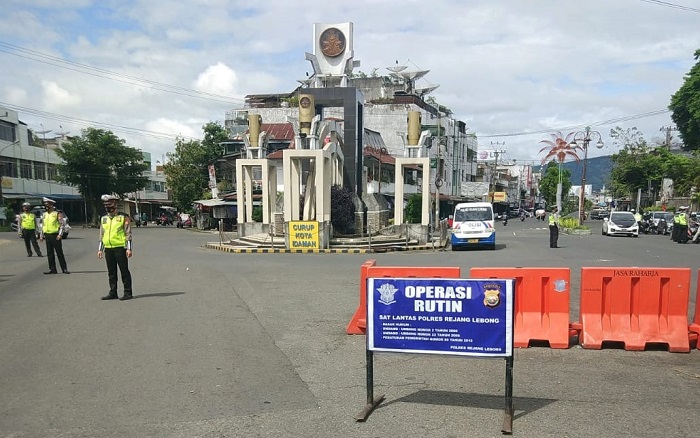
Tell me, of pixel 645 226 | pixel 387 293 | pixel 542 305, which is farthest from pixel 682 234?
pixel 387 293

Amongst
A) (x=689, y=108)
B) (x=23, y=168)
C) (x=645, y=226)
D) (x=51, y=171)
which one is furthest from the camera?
(x=51, y=171)

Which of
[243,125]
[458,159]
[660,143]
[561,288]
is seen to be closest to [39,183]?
[243,125]

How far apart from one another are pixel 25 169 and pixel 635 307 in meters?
54.6

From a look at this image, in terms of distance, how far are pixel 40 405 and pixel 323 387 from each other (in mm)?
2527

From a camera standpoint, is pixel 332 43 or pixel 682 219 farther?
pixel 332 43

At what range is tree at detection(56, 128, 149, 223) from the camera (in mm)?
45656

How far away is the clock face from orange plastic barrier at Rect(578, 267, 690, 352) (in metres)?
28.7

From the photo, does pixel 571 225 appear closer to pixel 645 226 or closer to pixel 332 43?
pixel 645 226

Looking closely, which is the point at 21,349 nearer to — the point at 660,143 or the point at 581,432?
→ the point at 581,432

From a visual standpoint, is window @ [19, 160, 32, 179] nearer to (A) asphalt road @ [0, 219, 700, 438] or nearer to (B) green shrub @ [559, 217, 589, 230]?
(B) green shrub @ [559, 217, 589, 230]

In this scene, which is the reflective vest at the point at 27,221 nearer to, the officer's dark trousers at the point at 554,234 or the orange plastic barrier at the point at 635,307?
the orange plastic barrier at the point at 635,307

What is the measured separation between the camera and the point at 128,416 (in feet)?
15.0

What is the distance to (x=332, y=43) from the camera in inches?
1305

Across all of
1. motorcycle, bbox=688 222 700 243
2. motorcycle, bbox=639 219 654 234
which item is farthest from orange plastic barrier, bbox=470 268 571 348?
motorcycle, bbox=639 219 654 234
